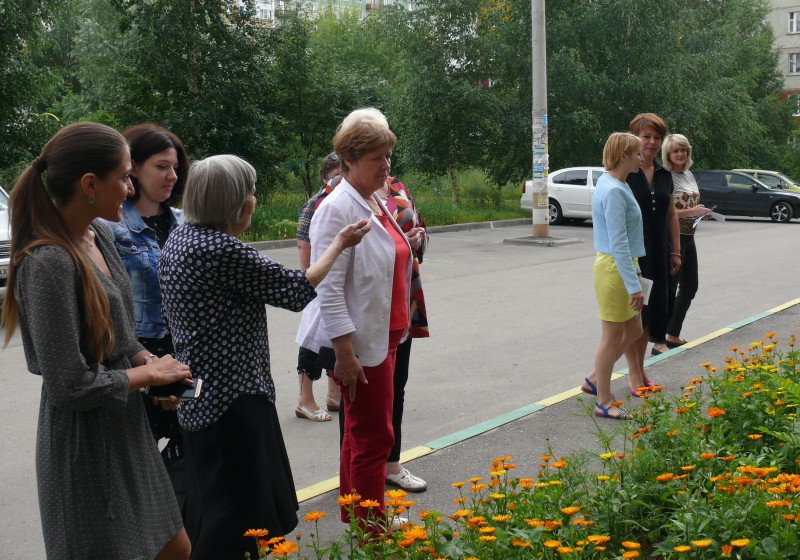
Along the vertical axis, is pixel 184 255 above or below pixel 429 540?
above

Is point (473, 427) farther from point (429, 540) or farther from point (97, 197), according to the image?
point (97, 197)

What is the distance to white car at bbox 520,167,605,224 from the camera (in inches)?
963

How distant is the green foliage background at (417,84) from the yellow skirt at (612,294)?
14.9 metres

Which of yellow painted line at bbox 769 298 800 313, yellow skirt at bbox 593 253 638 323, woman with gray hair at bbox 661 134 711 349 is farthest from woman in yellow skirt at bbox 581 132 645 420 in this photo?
yellow painted line at bbox 769 298 800 313

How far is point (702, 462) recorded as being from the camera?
3754 millimetres

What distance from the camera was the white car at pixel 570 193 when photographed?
24.5m

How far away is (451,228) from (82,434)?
20570 mm

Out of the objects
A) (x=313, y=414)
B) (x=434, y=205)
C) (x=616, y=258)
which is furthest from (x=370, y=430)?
(x=434, y=205)

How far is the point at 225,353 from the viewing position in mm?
3152

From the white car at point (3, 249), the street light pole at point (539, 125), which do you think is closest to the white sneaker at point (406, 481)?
the white car at point (3, 249)

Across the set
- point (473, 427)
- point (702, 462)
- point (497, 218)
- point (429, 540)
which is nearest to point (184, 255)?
point (429, 540)

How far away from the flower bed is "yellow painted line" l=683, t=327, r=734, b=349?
11.3 feet

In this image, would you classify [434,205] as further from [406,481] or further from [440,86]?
[406,481]

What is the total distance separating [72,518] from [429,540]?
110cm
